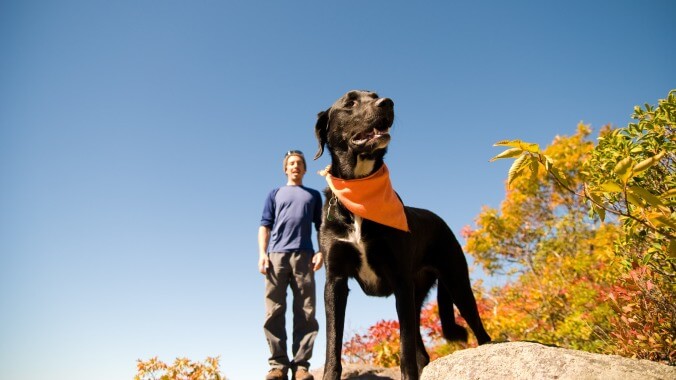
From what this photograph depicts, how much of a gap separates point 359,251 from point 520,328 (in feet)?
16.1

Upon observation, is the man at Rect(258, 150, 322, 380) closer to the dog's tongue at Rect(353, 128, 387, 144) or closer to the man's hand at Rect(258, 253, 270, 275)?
the man's hand at Rect(258, 253, 270, 275)

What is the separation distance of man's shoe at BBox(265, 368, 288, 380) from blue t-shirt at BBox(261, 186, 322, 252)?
137 cm

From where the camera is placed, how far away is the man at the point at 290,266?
4582 millimetres

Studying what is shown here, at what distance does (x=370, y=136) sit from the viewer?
2.93 m

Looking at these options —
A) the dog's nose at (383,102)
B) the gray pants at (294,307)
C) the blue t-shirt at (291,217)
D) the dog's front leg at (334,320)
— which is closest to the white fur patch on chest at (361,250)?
the dog's front leg at (334,320)

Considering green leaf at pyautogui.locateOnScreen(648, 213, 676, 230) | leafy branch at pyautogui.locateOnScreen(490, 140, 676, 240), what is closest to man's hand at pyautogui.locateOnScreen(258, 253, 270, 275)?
leafy branch at pyautogui.locateOnScreen(490, 140, 676, 240)

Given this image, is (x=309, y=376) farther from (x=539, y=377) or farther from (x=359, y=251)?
(x=539, y=377)

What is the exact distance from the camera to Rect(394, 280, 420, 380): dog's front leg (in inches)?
95.0

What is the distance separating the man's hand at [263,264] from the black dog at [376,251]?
214cm

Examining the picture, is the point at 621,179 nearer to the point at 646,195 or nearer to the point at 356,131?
the point at 646,195

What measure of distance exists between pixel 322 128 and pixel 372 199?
3.07 feet

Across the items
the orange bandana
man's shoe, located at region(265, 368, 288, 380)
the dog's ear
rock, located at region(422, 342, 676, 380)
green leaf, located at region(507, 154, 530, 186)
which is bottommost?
rock, located at region(422, 342, 676, 380)

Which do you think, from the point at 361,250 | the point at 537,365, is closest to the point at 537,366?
the point at 537,365

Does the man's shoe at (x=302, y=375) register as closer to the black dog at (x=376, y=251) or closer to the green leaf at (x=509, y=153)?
the black dog at (x=376, y=251)
